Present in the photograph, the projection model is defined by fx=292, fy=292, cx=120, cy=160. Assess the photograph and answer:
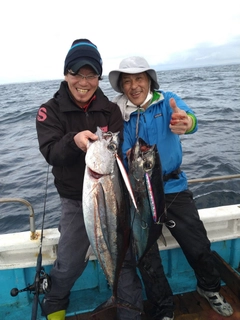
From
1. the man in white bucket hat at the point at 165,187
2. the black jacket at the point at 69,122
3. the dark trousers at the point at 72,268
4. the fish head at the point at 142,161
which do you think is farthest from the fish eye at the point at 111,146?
the dark trousers at the point at 72,268

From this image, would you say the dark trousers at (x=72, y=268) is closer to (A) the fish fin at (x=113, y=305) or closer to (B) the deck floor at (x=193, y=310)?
(A) the fish fin at (x=113, y=305)

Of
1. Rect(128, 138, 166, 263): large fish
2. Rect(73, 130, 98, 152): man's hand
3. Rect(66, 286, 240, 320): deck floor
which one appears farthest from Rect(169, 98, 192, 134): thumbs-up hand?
Rect(66, 286, 240, 320): deck floor

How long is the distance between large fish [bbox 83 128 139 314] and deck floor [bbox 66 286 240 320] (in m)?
0.76

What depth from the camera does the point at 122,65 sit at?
3.09 meters

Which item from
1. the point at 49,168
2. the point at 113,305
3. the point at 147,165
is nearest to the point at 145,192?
the point at 147,165

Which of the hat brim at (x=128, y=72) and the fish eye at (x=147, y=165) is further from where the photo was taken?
the hat brim at (x=128, y=72)

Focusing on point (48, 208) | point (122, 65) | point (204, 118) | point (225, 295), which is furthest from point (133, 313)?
point (204, 118)

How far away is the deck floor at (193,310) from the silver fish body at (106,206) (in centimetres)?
77

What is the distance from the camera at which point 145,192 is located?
2.46 meters

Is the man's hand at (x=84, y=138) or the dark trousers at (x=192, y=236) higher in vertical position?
the man's hand at (x=84, y=138)

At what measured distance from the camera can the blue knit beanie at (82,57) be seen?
2.55m

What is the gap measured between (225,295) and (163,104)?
87.1 inches

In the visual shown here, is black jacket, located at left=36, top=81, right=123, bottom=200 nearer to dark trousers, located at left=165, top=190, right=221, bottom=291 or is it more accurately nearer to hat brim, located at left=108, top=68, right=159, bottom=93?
hat brim, located at left=108, top=68, right=159, bottom=93

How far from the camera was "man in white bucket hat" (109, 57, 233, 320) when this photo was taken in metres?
3.00
